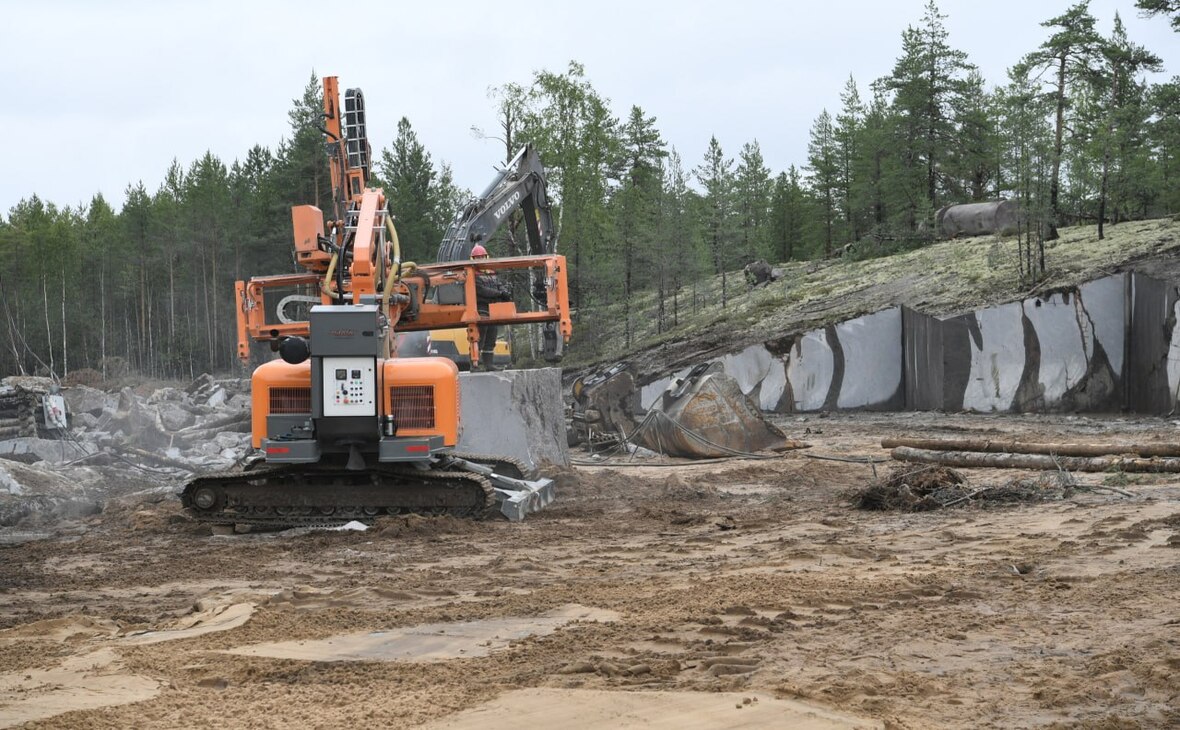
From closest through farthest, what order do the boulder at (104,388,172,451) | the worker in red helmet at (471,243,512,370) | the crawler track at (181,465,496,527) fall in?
the crawler track at (181,465,496,527)
the worker in red helmet at (471,243,512,370)
the boulder at (104,388,172,451)

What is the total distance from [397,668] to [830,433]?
1664cm

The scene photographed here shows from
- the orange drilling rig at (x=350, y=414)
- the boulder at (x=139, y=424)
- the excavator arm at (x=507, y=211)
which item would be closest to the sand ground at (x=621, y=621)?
the orange drilling rig at (x=350, y=414)

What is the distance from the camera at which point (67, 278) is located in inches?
2267

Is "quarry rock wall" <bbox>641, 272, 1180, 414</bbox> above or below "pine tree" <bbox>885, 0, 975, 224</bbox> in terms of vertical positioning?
below

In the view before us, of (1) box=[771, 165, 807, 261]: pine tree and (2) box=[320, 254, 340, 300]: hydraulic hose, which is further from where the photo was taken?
(1) box=[771, 165, 807, 261]: pine tree

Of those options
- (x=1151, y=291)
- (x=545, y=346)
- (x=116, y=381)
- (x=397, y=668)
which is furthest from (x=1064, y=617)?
(x=116, y=381)

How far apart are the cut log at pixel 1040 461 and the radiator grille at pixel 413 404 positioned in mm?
6619

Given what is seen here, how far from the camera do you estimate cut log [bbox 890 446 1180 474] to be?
12.4 meters

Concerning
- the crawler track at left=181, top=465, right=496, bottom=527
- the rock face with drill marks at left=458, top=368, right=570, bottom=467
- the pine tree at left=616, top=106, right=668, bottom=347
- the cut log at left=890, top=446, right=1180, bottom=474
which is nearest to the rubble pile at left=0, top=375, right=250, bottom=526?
the crawler track at left=181, top=465, right=496, bottom=527

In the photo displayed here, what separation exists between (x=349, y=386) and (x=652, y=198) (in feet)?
97.2

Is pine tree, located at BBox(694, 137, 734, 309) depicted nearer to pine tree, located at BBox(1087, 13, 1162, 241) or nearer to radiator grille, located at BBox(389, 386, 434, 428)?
pine tree, located at BBox(1087, 13, 1162, 241)

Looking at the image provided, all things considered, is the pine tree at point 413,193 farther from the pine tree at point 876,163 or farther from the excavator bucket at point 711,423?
the excavator bucket at point 711,423

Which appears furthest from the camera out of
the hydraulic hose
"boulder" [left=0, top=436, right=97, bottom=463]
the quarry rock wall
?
the quarry rock wall

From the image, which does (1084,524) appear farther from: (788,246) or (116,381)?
(788,246)
